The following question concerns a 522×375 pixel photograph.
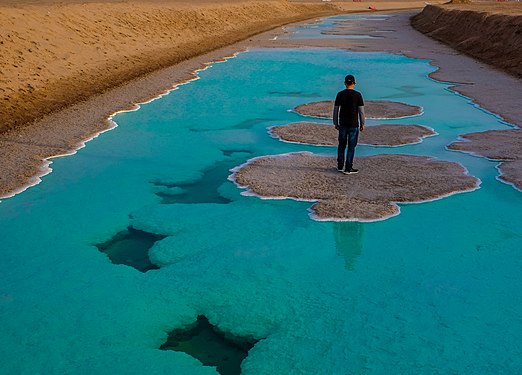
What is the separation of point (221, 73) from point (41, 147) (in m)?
12.4

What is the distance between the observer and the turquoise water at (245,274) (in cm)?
620

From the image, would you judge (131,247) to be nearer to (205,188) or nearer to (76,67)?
(205,188)

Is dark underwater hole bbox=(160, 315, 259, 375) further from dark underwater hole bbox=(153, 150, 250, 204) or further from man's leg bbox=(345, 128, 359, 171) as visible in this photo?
man's leg bbox=(345, 128, 359, 171)

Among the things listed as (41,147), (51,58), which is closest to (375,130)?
(41,147)

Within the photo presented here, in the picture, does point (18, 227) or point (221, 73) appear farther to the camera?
point (221, 73)

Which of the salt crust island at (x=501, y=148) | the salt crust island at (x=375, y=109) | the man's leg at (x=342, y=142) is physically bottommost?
the salt crust island at (x=375, y=109)

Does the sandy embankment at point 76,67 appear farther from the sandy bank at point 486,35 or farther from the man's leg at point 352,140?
the sandy bank at point 486,35

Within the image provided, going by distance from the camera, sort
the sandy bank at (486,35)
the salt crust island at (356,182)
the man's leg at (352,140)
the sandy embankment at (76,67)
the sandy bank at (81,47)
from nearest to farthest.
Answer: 1. the salt crust island at (356,182)
2. the man's leg at (352,140)
3. the sandy embankment at (76,67)
4. the sandy bank at (81,47)
5. the sandy bank at (486,35)

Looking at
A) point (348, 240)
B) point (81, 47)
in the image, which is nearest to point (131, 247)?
point (348, 240)

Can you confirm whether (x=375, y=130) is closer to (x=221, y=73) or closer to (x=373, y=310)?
(x=373, y=310)

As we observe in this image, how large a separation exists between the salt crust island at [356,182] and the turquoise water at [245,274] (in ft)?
0.88

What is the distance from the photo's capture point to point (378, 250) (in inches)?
337

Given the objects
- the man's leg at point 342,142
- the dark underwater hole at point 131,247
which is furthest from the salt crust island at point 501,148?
the dark underwater hole at point 131,247

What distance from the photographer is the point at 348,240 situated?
350 inches
